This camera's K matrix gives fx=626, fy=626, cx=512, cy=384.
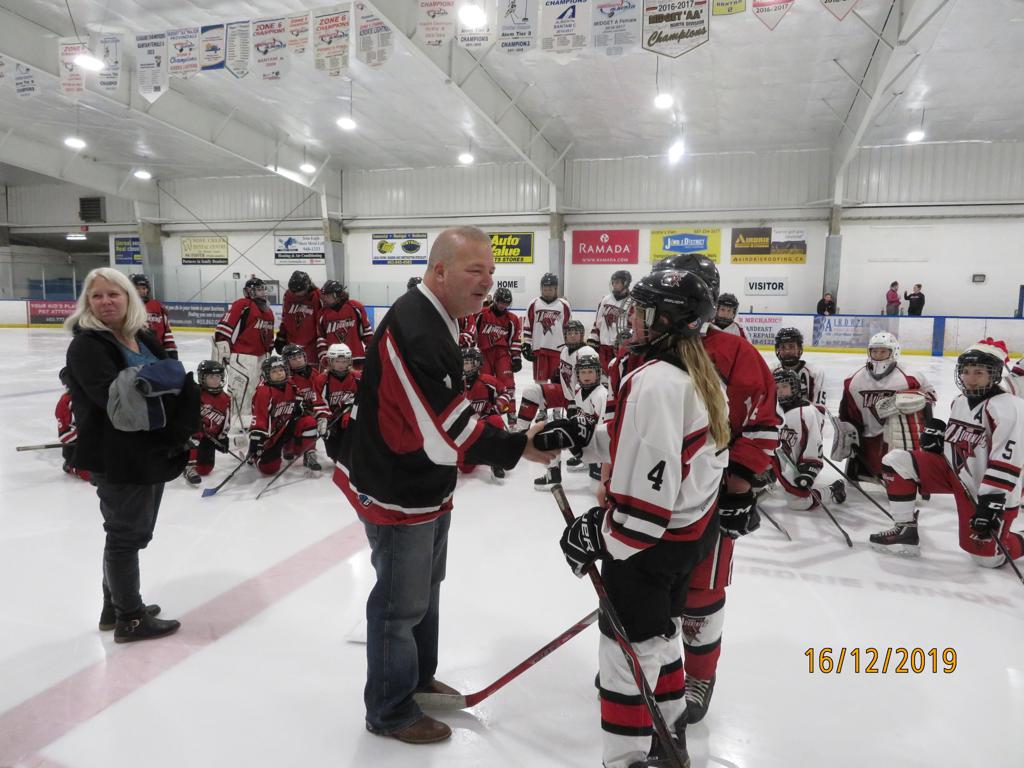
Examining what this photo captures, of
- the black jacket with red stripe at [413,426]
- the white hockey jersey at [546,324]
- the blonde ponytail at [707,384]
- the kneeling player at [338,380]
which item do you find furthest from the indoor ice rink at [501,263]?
the white hockey jersey at [546,324]

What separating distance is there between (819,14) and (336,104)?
9833mm

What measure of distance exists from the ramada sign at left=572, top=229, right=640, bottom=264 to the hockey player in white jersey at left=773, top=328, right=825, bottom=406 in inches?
550

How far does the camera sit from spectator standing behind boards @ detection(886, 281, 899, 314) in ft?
52.5

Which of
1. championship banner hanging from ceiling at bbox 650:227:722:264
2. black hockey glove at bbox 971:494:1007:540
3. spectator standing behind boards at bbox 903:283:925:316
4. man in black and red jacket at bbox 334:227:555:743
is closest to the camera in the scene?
man in black and red jacket at bbox 334:227:555:743

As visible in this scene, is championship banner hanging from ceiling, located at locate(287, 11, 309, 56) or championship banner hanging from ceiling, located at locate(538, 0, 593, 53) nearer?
championship banner hanging from ceiling, located at locate(538, 0, 593, 53)

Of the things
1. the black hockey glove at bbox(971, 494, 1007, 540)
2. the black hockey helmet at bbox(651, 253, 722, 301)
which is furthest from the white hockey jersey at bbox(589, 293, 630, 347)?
the black hockey helmet at bbox(651, 253, 722, 301)

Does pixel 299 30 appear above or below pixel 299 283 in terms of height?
above

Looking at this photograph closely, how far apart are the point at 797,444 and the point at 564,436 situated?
9.99 feet

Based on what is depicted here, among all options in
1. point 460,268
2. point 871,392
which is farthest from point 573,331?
point 460,268

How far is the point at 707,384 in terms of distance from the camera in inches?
59.5

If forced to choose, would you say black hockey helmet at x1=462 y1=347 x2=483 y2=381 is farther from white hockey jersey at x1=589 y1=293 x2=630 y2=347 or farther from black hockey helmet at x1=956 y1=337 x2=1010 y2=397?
black hockey helmet at x1=956 y1=337 x2=1010 y2=397

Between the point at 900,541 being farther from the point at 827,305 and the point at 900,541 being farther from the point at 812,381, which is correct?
the point at 827,305
